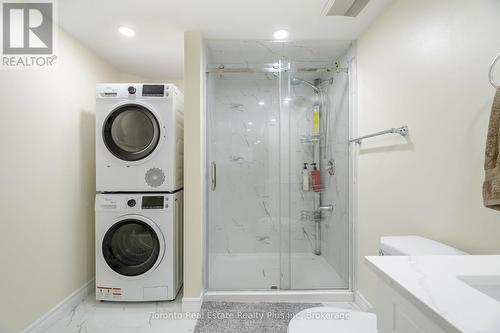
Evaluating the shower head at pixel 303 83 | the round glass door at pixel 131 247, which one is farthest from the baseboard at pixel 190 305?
the shower head at pixel 303 83

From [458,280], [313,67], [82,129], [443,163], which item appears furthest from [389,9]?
[82,129]

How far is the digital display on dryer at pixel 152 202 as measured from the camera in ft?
6.86

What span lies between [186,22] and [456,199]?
6.95 ft

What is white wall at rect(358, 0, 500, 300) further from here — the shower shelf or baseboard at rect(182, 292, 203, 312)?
baseboard at rect(182, 292, 203, 312)

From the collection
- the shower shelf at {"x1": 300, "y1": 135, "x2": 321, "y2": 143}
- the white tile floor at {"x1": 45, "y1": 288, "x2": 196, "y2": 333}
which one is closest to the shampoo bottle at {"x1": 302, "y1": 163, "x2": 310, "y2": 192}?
the shower shelf at {"x1": 300, "y1": 135, "x2": 321, "y2": 143}

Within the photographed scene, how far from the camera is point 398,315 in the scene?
0.64 metres

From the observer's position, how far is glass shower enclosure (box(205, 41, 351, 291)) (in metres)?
2.37

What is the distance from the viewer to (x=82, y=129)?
226 centimetres

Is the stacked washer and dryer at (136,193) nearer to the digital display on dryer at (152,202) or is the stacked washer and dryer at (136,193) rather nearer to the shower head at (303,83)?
the digital display on dryer at (152,202)

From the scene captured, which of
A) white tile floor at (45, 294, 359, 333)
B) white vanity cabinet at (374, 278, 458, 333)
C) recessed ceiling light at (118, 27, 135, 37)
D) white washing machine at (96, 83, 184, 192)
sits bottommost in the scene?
white tile floor at (45, 294, 359, 333)

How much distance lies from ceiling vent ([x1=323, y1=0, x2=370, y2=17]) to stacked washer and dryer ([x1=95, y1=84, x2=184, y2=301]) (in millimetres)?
1366

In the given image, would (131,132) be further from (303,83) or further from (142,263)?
(303,83)

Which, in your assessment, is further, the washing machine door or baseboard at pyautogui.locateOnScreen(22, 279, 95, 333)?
the washing machine door

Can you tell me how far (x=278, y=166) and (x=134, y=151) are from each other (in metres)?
1.33
